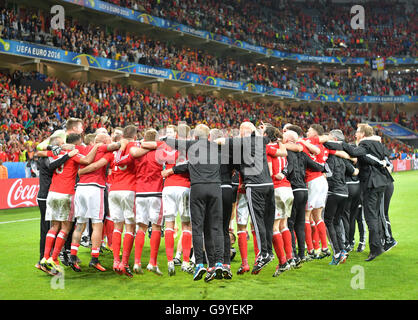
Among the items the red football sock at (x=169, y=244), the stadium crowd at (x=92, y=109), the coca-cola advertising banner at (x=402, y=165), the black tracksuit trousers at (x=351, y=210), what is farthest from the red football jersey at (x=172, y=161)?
the coca-cola advertising banner at (x=402, y=165)

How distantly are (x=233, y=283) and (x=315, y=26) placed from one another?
56.8 meters

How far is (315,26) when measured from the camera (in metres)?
58.4

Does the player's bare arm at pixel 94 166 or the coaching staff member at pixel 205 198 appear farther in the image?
the player's bare arm at pixel 94 166

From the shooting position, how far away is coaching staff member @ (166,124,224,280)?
22.2 ft

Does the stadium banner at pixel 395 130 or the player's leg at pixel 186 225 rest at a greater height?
the stadium banner at pixel 395 130

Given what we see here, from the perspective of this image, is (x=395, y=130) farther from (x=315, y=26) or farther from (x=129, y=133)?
(x=129, y=133)

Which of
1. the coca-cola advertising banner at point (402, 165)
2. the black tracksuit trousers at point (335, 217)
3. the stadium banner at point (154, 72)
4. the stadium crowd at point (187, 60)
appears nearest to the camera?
the black tracksuit trousers at point (335, 217)

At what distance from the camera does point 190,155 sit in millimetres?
6996

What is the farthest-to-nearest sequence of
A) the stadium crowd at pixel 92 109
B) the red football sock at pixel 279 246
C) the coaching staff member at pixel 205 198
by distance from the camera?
1. the stadium crowd at pixel 92 109
2. the red football sock at pixel 279 246
3. the coaching staff member at pixel 205 198

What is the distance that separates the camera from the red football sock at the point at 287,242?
7383 mm

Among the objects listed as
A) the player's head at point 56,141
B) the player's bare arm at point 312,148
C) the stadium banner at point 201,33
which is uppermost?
the stadium banner at point 201,33

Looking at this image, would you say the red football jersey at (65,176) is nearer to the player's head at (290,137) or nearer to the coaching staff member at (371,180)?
the player's head at (290,137)

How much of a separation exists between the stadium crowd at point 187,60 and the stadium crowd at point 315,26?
2.84 metres

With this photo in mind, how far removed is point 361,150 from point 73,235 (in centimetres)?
540
